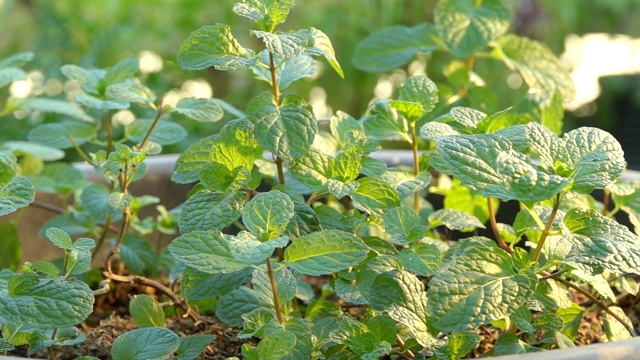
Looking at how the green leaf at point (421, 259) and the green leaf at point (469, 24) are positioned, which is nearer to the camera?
the green leaf at point (421, 259)

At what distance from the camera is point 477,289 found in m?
0.57

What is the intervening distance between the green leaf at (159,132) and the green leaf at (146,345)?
25cm

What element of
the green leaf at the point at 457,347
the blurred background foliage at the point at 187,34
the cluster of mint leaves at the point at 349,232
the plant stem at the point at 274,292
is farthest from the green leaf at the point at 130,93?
the blurred background foliage at the point at 187,34

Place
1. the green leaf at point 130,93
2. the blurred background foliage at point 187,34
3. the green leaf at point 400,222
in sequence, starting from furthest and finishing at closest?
the blurred background foliage at point 187,34 → the green leaf at point 130,93 → the green leaf at point 400,222

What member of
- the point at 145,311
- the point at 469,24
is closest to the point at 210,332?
the point at 145,311

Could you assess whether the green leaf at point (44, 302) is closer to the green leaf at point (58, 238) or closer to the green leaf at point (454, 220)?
the green leaf at point (58, 238)

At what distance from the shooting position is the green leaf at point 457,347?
594 mm

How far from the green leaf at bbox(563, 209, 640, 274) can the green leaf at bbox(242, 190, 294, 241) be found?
0.59 ft

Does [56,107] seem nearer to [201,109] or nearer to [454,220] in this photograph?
[201,109]

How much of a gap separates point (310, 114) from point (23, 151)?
388 millimetres

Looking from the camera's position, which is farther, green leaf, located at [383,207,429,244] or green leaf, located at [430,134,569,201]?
green leaf, located at [383,207,429,244]

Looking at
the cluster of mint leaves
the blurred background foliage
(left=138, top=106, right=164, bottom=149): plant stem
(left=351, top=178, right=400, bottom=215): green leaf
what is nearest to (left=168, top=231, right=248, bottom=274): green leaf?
the cluster of mint leaves

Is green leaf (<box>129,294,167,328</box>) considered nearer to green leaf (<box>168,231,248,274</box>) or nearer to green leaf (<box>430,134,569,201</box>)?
green leaf (<box>168,231,248,274</box>)

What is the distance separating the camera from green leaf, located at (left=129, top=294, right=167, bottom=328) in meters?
0.72
